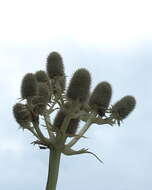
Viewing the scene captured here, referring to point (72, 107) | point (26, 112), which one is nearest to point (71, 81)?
point (72, 107)

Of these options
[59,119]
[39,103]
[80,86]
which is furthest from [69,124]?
[80,86]

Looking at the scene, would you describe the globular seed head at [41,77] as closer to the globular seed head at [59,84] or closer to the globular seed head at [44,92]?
the globular seed head at [59,84]

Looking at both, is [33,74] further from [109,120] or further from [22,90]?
[109,120]

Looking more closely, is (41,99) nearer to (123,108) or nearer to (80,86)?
(80,86)

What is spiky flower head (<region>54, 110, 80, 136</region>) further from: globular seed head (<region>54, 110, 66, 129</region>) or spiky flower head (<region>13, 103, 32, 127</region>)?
spiky flower head (<region>13, 103, 32, 127</region>)

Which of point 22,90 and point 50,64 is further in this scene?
point 50,64

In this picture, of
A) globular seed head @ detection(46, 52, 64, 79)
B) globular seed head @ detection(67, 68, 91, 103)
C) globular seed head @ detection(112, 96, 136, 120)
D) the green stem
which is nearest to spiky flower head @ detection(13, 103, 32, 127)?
the green stem
